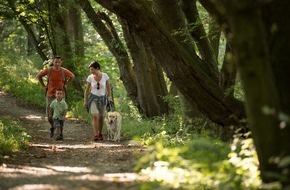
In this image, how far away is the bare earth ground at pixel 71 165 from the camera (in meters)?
7.18

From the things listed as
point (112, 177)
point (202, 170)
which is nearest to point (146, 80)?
point (112, 177)

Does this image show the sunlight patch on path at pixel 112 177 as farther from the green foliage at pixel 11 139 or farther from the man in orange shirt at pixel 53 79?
the man in orange shirt at pixel 53 79

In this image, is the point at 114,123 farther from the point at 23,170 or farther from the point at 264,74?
the point at 264,74

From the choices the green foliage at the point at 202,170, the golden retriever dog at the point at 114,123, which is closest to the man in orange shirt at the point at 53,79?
the golden retriever dog at the point at 114,123

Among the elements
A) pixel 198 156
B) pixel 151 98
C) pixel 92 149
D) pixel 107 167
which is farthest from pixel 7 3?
pixel 198 156

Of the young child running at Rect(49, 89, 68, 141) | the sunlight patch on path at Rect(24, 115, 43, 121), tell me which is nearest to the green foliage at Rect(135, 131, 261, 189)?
the young child running at Rect(49, 89, 68, 141)

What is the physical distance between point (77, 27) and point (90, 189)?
2027 centimetres

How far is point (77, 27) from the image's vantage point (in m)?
26.3

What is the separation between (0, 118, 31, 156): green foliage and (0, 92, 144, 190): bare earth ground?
6.5 inches

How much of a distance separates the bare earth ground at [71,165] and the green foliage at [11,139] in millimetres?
165

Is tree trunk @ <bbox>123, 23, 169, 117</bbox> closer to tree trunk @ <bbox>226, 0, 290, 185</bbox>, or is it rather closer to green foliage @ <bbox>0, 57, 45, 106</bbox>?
green foliage @ <bbox>0, 57, 45, 106</bbox>

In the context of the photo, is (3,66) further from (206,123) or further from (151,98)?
(206,123)

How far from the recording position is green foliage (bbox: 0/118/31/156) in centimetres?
1023

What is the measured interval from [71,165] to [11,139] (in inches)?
91.1
